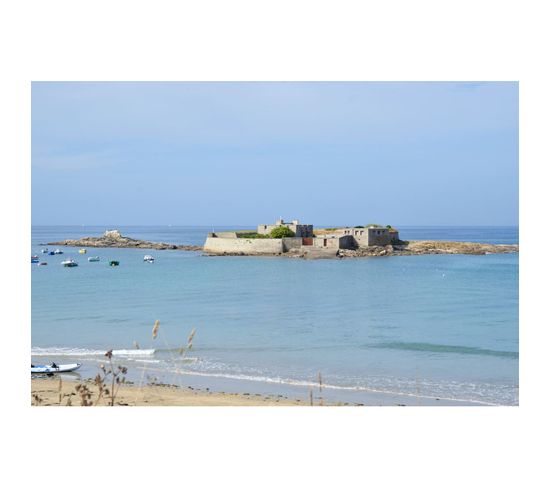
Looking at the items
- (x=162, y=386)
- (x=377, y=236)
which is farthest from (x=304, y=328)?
(x=377, y=236)

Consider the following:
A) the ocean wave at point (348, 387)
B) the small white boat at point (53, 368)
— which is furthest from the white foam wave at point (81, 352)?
the ocean wave at point (348, 387)

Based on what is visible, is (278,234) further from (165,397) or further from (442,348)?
(165,397)

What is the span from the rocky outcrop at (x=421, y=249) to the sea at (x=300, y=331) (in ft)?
32.2

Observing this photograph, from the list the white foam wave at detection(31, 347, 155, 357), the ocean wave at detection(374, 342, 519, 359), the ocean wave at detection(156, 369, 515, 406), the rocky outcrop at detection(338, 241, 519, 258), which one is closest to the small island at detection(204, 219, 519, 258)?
the rocky outcrop at detection(338, 241, 519, 258)

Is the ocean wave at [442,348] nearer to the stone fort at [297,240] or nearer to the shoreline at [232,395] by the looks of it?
the shoreline at [232,395]

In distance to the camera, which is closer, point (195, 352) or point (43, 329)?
point (195, 352)

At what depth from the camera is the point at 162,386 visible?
938 cm

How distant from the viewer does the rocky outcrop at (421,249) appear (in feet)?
141

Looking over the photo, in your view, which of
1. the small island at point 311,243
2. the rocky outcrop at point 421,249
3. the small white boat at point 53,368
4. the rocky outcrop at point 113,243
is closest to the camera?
the small white boat at point 53,368
